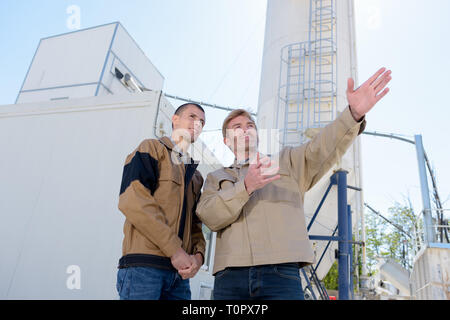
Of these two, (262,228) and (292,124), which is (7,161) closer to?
(262,228)

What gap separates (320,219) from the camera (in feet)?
19.8

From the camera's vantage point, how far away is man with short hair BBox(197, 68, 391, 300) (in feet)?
6.19

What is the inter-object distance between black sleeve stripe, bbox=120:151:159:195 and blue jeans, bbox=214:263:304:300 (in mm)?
742

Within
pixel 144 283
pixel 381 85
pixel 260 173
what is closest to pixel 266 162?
pixel 260 173

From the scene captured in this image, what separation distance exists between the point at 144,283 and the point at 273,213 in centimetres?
83

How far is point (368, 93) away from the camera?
1991 millimetres

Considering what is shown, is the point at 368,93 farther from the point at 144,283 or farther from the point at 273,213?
the point at 144,283

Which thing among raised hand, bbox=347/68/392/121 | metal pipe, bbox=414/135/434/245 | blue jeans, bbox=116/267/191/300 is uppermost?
metal pipe, bbox=414/135/434/245

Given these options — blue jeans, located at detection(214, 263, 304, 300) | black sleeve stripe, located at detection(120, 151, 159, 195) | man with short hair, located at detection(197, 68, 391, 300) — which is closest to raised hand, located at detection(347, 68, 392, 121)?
man with short hair, located at detection(197, 68, 391, 300)

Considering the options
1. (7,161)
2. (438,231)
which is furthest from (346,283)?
(438,231)

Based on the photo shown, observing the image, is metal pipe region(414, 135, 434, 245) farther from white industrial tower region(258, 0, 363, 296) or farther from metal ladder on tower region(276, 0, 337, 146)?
metal ladder on tower region(276, 0, 337, 146)

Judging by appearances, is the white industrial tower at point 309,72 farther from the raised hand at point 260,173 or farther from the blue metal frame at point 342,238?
the raised hand at point 260,173
